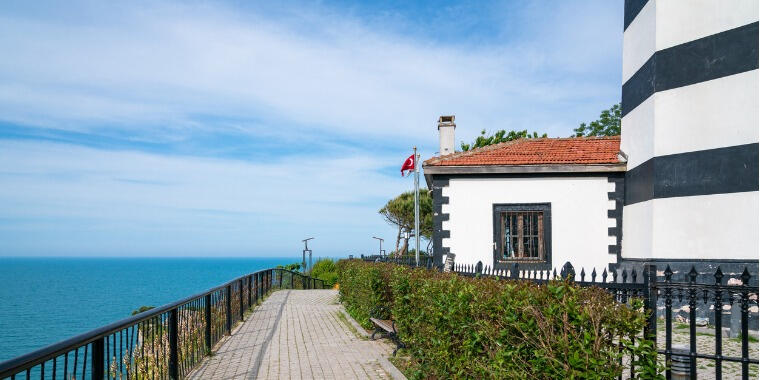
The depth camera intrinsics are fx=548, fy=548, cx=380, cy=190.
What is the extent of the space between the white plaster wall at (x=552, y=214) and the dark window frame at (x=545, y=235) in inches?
4.1

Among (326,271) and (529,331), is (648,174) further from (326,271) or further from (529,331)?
(326,271)

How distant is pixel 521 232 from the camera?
14.9 meters

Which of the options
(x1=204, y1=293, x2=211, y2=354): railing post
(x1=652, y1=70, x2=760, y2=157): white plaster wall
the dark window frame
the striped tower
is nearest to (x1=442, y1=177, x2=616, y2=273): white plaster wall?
the dark window frame

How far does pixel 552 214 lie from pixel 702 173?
4.04 meters

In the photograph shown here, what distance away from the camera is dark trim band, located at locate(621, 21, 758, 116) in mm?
10828

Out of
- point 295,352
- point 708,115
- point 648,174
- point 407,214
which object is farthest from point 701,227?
point 407,214

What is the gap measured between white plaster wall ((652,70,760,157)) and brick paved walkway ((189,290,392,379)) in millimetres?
7697

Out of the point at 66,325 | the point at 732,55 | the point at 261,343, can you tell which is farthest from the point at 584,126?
the point at 66,325

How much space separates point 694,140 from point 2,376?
41.0ft

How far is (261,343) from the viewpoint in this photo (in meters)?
10.4

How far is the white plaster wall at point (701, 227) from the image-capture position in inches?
422

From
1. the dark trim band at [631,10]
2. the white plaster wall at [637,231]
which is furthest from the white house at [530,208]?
the dark trim band at [631,10]

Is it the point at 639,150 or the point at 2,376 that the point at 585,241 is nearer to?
the point at 639,150

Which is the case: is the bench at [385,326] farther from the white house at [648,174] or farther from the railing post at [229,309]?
the white house at [648,174]
